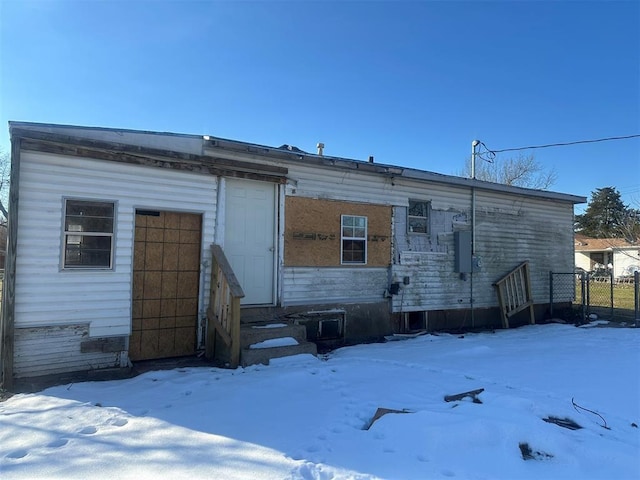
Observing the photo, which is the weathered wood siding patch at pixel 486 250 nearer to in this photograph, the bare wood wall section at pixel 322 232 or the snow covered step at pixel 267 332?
the bare wood wall section at pixel 322 232

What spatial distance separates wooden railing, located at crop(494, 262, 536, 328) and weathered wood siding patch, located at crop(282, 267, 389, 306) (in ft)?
11.5

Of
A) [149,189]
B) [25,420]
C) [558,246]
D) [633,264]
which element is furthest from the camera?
[633,264]

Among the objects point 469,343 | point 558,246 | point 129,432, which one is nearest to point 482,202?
point 558,246

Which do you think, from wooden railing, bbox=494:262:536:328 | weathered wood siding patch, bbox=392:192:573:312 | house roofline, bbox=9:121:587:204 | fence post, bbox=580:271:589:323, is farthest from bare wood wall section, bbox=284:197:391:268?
fence post, bbox=580:271:589:323

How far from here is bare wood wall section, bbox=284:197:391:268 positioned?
7.68 metres

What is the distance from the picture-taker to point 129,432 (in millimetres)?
3621

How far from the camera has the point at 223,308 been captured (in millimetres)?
6141

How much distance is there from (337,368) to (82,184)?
4.32 metres

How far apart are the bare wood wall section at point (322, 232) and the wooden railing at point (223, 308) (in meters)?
1.47

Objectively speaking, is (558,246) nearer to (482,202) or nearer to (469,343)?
(482,202)

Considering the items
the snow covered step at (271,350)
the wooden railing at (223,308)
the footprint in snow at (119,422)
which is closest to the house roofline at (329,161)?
the wooden railing at (223,308)

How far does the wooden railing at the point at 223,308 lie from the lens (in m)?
5.81

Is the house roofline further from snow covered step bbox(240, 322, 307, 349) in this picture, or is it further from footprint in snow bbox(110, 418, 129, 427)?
footprint in snow bbox(110, 418, 129, 427)

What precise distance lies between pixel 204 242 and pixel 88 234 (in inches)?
63.9
